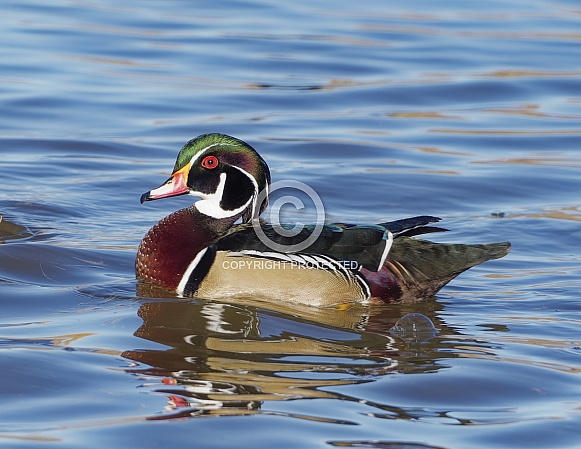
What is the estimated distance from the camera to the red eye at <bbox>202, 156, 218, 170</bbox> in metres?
7.56

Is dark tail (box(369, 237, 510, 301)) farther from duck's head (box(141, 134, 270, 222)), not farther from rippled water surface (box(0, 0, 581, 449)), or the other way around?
duck's head (box(141, 134, 270, 222))

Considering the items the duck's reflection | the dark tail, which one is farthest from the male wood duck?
the duck's reflection

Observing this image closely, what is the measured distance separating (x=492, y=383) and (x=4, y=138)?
755 centimetres

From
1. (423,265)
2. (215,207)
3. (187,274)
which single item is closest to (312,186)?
(215,207)

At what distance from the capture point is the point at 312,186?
1047 centimetres

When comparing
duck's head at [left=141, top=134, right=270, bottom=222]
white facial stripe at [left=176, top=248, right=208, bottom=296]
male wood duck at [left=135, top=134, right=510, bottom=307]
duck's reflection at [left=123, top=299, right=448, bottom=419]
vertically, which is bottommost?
duck's reflection at [left=123, top=299, right=448, bottom=419]

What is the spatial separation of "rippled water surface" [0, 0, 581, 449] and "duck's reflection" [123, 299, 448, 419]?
20 mm

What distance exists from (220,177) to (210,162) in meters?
0.13

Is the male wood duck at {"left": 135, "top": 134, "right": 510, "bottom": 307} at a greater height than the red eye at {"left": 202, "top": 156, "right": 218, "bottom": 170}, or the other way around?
the red eye at {"left": 202, "top": 156, "right": 218, "bottom": 170}

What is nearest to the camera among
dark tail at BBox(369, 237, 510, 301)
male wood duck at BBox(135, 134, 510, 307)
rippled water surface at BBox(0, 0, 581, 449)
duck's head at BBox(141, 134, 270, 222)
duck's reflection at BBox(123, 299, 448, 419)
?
rippled water surface at BBox(0, 0, 581, 449)

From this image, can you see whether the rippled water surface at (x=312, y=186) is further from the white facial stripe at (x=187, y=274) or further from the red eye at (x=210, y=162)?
the red eye at (x=210, y=162)

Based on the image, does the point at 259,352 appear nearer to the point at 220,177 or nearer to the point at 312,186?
the point at 220,177

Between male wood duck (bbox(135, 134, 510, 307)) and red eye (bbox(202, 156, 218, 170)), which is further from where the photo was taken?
red eye (bbox(202, 156, 218, 170))

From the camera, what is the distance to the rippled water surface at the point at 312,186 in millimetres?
5191
